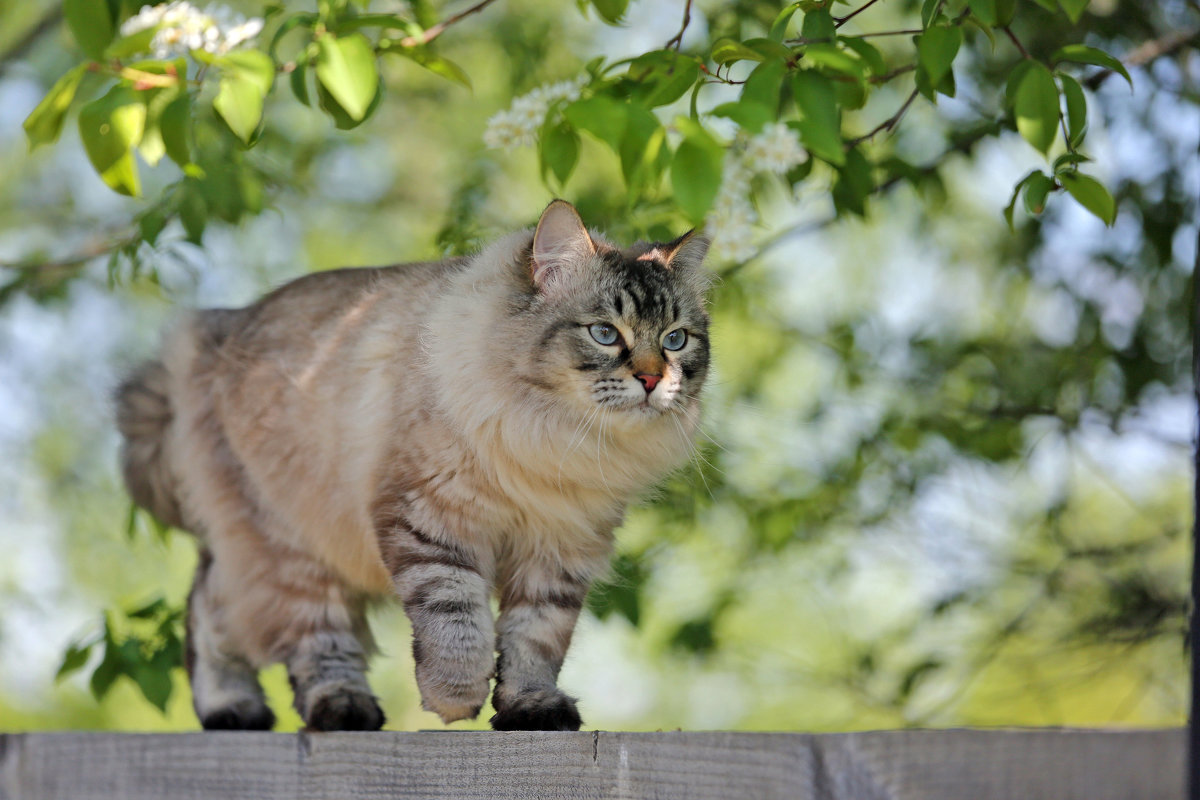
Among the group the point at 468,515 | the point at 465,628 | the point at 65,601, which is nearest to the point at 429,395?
the point at 468,515

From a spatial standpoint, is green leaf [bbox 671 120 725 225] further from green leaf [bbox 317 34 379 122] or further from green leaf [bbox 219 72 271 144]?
green leaf [bbox 219 72 271 144]

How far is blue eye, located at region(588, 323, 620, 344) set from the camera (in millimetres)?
2596

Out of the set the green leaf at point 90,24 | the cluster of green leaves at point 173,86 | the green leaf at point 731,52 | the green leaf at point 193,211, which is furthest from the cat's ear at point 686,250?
the green leaf at point 193,211

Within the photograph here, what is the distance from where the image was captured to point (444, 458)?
255 centimetres

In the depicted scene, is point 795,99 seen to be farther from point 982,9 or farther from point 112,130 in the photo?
point 112,130

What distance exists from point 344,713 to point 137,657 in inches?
40.0

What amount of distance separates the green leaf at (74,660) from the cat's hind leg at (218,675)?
348 mm

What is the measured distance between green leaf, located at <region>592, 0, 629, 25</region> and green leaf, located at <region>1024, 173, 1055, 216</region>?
92 centimetres

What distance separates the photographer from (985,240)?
21.3 feet

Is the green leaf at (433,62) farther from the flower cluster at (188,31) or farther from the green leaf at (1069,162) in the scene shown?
the green leaf at (1069,162)

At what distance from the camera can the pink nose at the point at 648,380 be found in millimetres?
2535

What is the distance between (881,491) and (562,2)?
4.21 metres

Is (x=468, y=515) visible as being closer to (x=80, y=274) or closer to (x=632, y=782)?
(x=632, y=782)

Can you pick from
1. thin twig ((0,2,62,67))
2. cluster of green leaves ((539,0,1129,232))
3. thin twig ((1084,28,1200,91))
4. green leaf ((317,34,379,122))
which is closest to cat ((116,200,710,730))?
cluster of green leaves ((539,0,1129,232))
